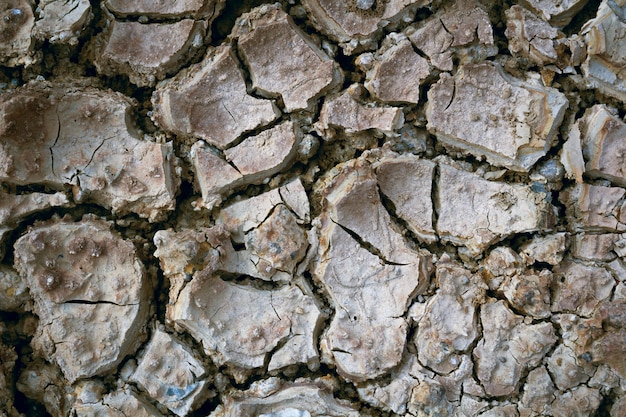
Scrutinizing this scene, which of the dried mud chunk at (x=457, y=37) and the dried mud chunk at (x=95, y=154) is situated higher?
the dried mud chunk at (x=457, y=37)

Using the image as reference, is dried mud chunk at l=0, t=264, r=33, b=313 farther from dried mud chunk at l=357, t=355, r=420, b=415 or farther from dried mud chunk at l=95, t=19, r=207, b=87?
dried mud chunk at l=357, t=355, r=420, b=415

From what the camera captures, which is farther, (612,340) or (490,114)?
(490,114)

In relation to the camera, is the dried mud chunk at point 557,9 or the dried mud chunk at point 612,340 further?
the dried mud chunk at point 557,9

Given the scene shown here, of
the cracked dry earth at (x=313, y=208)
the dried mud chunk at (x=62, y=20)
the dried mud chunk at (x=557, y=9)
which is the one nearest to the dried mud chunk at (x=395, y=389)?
the cracked dry earth at (x=313, y=208)

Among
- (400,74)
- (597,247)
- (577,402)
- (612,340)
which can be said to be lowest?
(577,402)

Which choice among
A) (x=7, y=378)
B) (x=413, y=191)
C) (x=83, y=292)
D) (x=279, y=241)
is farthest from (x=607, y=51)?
(x=7, y=378)

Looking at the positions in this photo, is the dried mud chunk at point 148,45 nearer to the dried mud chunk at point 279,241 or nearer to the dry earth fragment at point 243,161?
the dry earth fragment at point 243,161

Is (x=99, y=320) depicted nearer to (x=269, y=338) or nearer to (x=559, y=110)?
(x=269, y=338)

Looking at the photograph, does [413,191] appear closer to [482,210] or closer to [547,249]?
[482,210]
